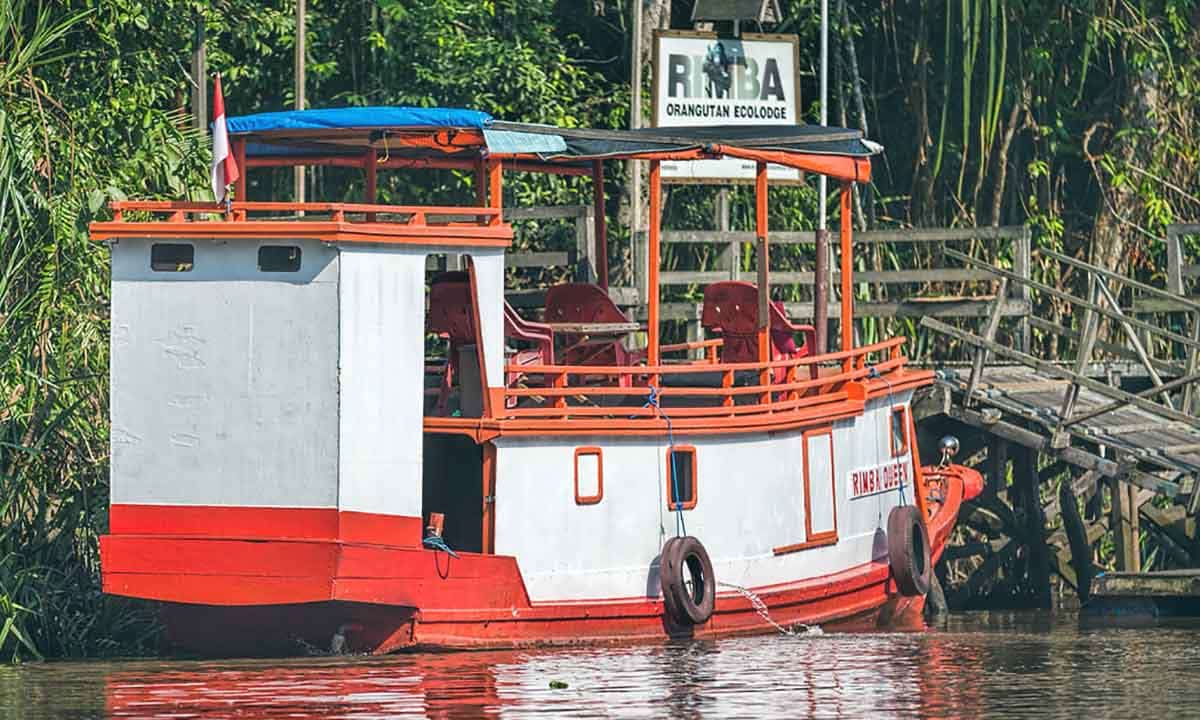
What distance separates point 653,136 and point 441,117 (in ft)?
5.55

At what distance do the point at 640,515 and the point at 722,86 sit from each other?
7956mm

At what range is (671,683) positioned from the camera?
14.1m

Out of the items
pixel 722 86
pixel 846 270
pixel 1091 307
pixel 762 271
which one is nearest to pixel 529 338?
pixel 762 271

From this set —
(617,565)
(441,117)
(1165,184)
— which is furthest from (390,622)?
(1165,184)

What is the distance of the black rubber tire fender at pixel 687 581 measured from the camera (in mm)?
16547

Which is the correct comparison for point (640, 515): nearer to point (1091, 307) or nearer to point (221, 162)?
point (221, 162)

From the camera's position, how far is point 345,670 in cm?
1475

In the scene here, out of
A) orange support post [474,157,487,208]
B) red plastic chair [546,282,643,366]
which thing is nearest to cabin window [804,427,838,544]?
red plastic chair [546,282,643,366]

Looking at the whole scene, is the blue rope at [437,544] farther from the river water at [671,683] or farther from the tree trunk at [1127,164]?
the tree trunk at [1127,164]

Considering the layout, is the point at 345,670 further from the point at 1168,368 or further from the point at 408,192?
the point at 408,192

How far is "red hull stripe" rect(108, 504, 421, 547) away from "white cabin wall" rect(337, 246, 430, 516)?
0.09 metres

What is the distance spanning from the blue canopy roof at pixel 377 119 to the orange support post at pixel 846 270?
11.9 feet

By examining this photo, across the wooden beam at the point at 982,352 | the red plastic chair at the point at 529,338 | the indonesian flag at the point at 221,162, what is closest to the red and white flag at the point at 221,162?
the indonesian flag at the point at 221,162

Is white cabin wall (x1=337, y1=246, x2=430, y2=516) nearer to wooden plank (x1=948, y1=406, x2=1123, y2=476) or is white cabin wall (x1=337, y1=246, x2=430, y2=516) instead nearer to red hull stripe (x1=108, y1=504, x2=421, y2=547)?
red hull stripe (x1=108, y1=504, x2=421, y2=547)
